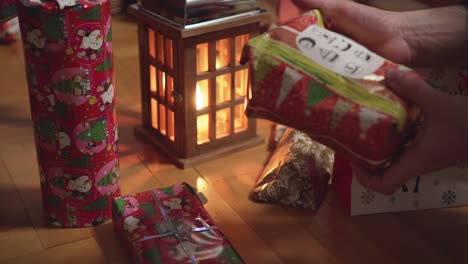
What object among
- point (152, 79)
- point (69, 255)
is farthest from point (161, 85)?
point (69, 255)

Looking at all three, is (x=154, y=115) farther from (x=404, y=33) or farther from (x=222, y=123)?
(x=404, y=33)

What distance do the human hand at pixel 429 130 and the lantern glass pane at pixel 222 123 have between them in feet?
1.99

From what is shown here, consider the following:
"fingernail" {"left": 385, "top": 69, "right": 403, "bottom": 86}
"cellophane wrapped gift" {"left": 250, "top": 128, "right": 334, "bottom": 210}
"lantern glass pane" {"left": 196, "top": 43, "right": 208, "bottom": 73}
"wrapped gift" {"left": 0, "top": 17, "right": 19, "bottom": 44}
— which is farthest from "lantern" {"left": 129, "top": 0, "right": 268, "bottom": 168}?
"wrapped gift" {"left": 0, "top": 17, "right": 19, "bottom": 44}

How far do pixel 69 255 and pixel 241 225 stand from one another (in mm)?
327

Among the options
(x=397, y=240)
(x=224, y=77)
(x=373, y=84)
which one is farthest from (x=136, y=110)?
(x=373, y=84)

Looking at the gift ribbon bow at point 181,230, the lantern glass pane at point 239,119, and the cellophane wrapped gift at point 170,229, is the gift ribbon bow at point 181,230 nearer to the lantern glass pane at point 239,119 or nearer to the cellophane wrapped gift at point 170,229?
the cellophane wrapped gift at point 170,229

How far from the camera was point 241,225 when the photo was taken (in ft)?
4.08

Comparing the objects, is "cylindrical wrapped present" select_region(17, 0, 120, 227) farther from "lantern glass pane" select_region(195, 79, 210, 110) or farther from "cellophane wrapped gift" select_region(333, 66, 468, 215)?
"cellophane wrapped gift" select_region(333, 66, 468, 215)

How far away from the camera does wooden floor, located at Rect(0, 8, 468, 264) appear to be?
1165mm

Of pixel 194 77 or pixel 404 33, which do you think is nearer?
pixel 404 33

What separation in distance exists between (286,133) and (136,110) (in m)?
0.44

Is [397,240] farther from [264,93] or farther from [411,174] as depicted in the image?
[264,93]

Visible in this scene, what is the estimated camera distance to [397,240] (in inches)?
47.9

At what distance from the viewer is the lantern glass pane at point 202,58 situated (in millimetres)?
1408
